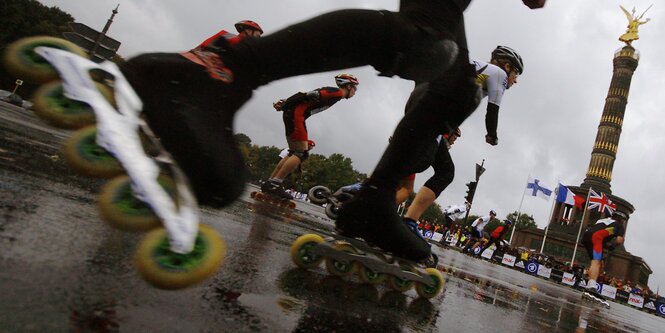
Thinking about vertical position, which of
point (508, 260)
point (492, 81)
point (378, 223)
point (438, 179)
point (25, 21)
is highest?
point (25, 21)

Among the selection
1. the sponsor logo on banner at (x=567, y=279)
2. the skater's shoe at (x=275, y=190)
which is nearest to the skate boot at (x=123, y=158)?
the skater's shoe at (x=275, y=190)

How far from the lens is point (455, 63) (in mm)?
1648

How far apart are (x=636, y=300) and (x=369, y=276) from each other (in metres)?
28.6

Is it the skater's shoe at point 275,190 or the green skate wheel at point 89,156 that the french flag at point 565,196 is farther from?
the green skate wheel at point 89,156

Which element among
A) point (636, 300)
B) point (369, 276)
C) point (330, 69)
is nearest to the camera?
point (330, 69)

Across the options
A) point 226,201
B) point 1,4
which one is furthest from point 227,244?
point 1,4

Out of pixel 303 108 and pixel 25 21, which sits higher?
pixel 25 21

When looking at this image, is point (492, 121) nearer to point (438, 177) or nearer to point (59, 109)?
point (438, 177)

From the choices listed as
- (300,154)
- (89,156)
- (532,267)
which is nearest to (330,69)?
(89,156)

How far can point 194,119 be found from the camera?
109cm

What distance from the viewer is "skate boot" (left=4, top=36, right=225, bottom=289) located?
2.80 feet

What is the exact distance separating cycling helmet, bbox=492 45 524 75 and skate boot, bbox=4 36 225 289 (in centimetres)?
328

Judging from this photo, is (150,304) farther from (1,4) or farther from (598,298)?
(1,4)

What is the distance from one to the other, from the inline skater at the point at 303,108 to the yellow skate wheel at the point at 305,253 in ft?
15.1
